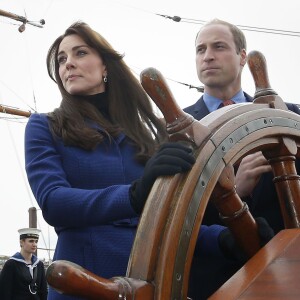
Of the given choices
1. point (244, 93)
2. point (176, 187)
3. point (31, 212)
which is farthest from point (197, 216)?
point (31, 212)

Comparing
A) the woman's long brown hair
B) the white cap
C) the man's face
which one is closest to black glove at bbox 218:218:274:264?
the woman's long brown hair

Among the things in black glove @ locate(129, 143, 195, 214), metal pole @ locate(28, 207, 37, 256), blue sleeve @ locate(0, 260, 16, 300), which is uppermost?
metal pole @ locate(28, 207, 37, 256)

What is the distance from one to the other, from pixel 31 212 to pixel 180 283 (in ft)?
47.4

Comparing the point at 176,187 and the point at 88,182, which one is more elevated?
the point at 88,182

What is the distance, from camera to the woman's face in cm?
160

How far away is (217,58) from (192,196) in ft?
3.99

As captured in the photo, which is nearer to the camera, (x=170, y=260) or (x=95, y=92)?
(x=170, y=260)

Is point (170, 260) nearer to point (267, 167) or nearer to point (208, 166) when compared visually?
point (208, 166)

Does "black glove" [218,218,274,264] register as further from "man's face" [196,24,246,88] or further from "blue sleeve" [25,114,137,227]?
"man's face" [196,24,246,88]

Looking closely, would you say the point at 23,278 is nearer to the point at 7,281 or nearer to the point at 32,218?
the point at 7,281

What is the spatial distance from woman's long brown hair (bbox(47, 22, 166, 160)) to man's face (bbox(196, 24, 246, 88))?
310 millimetres

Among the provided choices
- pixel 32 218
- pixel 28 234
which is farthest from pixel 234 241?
pixel 32 218

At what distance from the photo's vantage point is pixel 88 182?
4.72ft

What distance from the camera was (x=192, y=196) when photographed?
87 centimetres
